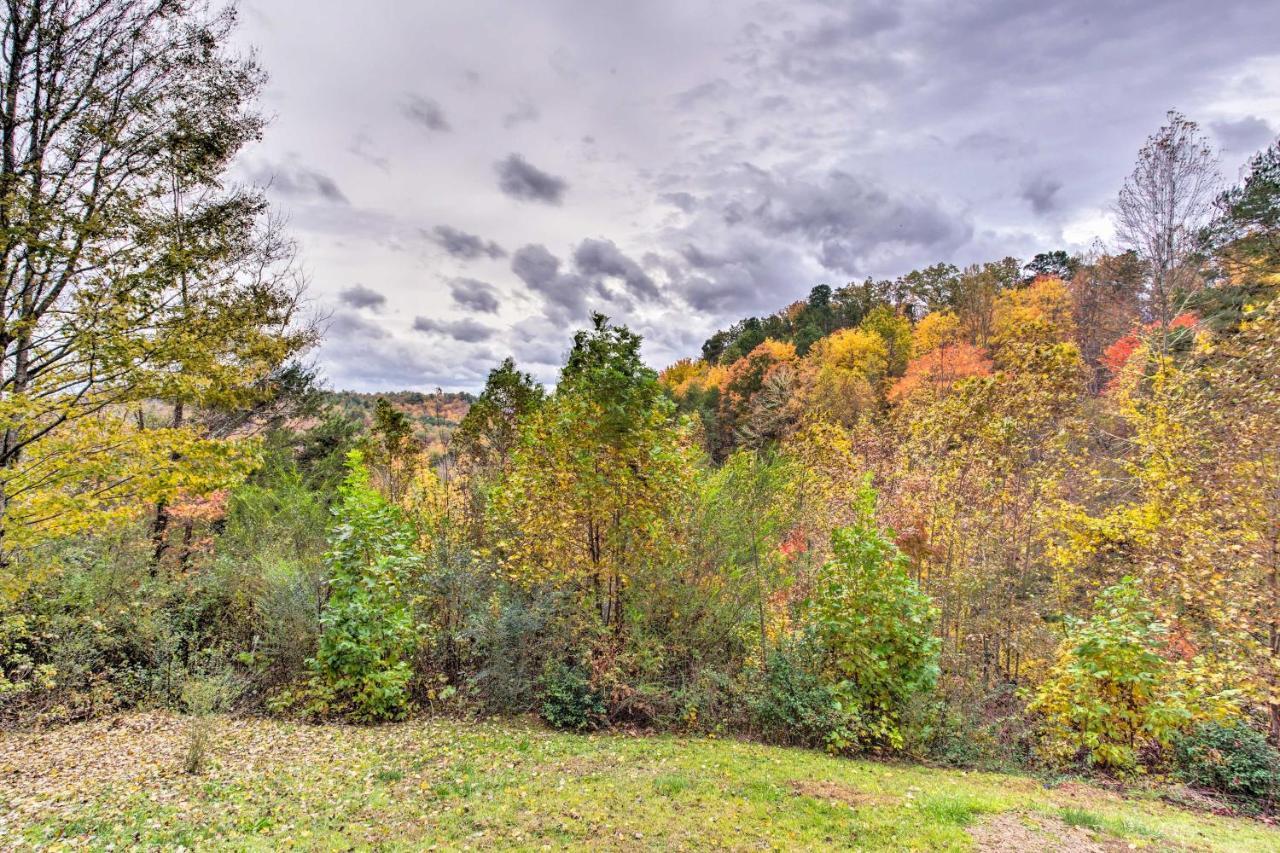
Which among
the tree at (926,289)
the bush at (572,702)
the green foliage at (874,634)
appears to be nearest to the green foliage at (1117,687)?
the green foliage at (874,634)

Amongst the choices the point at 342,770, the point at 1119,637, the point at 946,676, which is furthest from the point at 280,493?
the point at 1119,637

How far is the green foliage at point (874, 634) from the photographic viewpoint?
7430 mm

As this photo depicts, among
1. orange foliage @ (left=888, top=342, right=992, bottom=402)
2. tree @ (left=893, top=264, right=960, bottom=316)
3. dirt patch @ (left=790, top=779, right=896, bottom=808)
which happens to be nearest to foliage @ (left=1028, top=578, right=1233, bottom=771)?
dirt patch @ (left=790, top=779, right=896, bottom=808)

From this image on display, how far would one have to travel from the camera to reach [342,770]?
6.07 metres

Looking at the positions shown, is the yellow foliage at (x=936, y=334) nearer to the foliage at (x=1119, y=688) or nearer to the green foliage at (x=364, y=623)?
the foliage at (x=1119, y=688)

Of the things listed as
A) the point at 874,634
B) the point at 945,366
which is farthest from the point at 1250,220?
the point at 874,634

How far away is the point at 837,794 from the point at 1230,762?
540cm

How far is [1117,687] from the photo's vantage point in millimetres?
6660

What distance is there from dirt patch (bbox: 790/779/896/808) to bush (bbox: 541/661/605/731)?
10.6 feet

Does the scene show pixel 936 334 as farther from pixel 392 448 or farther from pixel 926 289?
pixel 392 448

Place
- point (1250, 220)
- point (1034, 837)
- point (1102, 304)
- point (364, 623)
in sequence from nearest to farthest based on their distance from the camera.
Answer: point (1034, 837), point (364, 623), point (1250, 220), point (1102, 304)

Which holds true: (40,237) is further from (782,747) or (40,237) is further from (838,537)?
(782,747)

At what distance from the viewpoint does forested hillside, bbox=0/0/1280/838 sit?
20.5 feet

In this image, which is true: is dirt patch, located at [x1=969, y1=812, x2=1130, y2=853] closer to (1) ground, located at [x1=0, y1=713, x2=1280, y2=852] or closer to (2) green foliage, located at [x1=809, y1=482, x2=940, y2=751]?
(1) ground, located at [x1=0, y1=713, x2=1280, y2=852]
